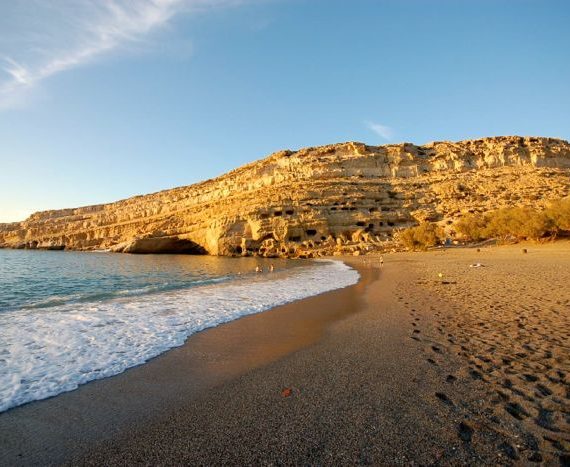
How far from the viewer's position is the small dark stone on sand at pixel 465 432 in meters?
3.04

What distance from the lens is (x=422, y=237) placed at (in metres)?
35.9

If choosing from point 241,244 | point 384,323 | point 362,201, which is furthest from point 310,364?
point 362,201

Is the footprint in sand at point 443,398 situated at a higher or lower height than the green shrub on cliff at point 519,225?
lower

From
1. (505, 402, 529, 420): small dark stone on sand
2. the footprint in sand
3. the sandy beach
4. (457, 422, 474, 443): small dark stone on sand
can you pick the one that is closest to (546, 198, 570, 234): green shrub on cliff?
the sandy beach

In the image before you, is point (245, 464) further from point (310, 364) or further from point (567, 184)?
point (567, 184)

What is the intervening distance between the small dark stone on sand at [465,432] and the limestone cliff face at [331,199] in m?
36.2

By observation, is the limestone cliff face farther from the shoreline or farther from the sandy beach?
the sandy beach

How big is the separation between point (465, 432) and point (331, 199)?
4665cm

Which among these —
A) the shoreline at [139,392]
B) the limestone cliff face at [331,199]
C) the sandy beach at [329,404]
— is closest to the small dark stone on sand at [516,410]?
the sandy beach at [329,404]

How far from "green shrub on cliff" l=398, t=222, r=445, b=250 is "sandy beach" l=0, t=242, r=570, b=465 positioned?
30.0 metres

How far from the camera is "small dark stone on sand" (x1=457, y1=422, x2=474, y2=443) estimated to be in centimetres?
304

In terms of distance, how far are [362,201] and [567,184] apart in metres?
30.5

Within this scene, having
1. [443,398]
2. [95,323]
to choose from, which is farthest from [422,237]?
[443,398]

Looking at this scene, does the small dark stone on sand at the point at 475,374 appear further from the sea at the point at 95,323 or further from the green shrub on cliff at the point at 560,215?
the green shrub on cliff at the point at 560,215
